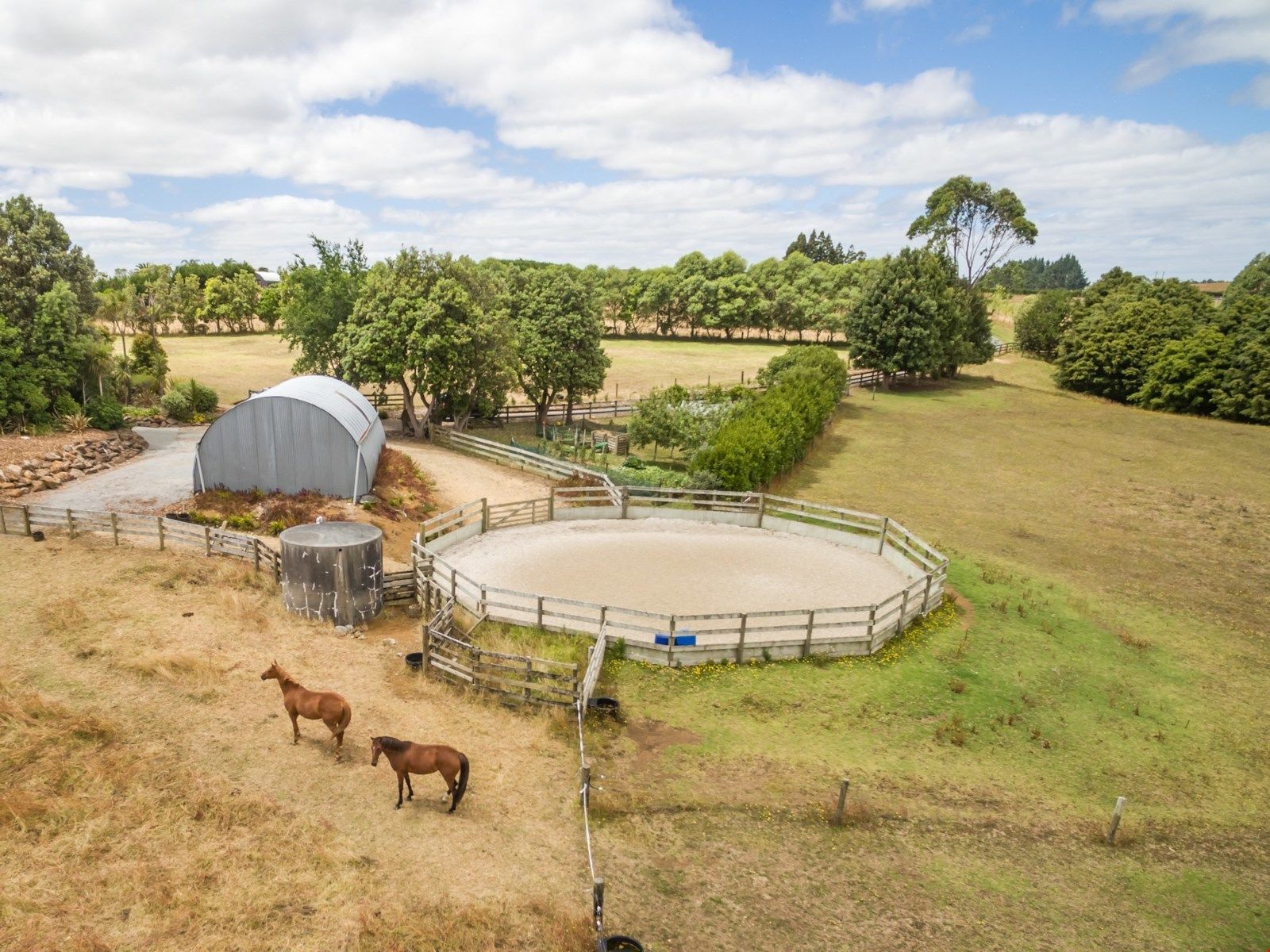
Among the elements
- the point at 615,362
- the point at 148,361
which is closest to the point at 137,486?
the point at 148,361

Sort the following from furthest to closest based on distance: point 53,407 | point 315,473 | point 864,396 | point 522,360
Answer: point 864,396
point 522,360
point 53,407
point 315,473

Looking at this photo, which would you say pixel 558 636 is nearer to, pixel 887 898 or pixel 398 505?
pixel 887 898

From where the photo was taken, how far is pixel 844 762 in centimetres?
1213

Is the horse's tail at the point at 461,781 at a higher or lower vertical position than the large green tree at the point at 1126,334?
lower

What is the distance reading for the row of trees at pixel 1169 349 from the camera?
50562mm

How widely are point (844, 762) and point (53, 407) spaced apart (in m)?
35.9

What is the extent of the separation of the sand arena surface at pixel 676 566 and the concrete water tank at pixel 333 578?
108 inches

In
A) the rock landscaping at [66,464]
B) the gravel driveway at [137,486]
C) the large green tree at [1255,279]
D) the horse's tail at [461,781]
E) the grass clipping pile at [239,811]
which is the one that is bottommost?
the grass clipping pile at [239,811]

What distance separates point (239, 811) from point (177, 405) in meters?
32.0

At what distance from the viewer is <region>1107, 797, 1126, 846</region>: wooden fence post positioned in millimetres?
10383

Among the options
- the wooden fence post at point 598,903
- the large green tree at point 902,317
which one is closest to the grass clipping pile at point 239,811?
the wooden fence post at point 598,903

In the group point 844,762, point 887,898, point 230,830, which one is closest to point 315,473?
point 230,830

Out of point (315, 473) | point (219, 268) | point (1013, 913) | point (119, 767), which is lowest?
point (1013, 913)

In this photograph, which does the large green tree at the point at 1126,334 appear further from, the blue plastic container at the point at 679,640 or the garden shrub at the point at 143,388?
the garden shrub at the point at 143,388
